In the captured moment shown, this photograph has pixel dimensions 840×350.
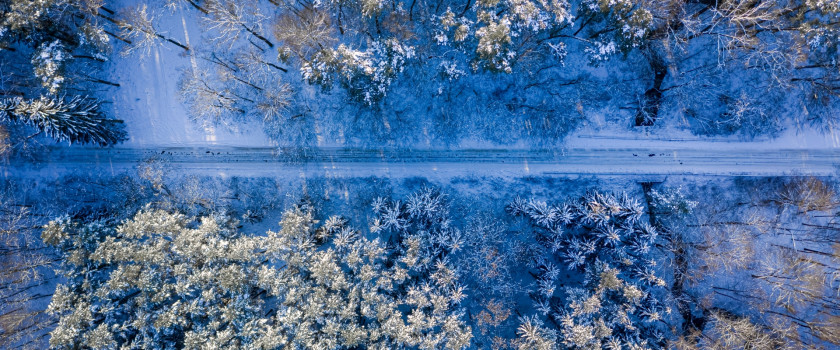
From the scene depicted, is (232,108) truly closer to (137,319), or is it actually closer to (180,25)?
(180,25)

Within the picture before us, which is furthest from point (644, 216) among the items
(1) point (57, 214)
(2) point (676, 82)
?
(1) point (57, 214)

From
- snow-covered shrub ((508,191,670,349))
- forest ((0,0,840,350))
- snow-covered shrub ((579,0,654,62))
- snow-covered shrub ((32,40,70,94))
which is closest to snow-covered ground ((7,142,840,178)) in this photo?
forest ((0,0,840,350))

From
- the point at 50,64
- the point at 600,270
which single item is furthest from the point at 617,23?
the point at 50,64

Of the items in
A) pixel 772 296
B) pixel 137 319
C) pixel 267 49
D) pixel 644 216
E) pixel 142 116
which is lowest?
pixel 772 296

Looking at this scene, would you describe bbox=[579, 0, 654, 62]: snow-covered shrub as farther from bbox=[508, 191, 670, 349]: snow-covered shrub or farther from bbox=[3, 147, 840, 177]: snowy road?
bbox=[508, 191, 670, 349]: snow-covered shrub

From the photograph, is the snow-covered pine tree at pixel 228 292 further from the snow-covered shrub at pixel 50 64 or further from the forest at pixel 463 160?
the snow-covered shrub at pixel 50 64

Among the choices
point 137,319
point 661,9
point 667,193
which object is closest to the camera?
point 137,319
